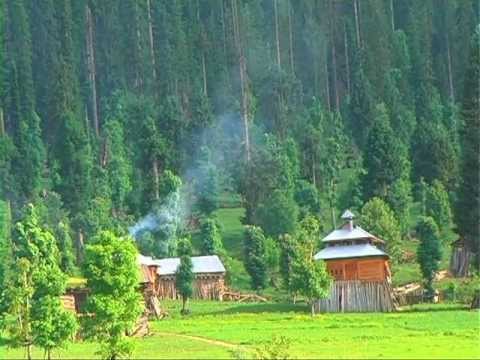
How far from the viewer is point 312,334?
59094 millimetres

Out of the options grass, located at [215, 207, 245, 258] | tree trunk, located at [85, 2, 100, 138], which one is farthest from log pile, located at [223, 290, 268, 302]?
tree trunk, located at [85, 2, 100, 138]

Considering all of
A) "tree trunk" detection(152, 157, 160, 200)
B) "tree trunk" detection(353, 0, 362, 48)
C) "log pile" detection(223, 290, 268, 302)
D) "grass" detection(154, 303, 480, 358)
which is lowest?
"grass" detection(154, 303, 480, 358)

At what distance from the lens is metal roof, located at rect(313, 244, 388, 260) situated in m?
79.8

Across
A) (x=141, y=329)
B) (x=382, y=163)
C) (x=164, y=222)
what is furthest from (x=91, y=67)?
(x=141, y=329)

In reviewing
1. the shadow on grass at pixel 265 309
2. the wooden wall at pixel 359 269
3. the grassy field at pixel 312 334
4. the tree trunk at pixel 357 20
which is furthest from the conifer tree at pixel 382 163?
the tree trunk at pixel 357 20

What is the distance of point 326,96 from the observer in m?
143

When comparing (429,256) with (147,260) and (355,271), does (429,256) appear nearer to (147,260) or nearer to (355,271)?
(355,271)

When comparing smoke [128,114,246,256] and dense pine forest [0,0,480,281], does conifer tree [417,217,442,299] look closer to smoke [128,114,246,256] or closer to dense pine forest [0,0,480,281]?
dense pine forest [0,0,480,281]

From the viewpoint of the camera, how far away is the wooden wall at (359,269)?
79.8 m

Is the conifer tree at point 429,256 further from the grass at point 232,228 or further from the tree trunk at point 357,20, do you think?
the tree trunk at point 357,20

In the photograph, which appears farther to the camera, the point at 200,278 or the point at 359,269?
the point at 200,278

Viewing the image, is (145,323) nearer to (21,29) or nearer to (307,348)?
(307,348)

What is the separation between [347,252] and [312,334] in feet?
72.9

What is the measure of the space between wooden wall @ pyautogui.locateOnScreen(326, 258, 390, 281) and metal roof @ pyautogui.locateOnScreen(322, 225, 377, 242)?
1863 millimetres
